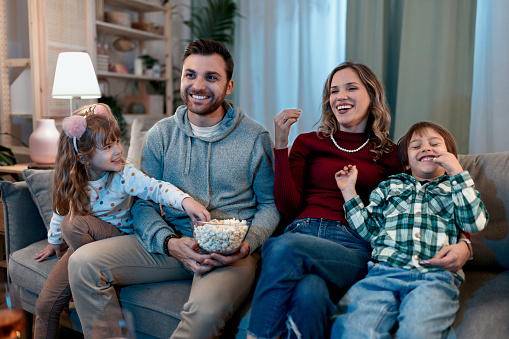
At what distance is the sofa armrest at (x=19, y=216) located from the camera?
1884 mm

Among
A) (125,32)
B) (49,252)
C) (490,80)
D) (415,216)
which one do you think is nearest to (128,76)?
(125,32)

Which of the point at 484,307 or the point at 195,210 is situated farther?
the point at 195,210

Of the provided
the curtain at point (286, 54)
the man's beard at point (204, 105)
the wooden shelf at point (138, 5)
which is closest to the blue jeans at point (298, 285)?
the man's beard at point (204, 105)

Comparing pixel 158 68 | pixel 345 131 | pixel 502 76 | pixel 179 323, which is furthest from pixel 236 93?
pixel 179 323

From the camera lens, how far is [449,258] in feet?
4.17

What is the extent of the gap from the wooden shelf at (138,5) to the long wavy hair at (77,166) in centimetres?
251

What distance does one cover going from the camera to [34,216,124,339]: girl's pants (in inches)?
61.6

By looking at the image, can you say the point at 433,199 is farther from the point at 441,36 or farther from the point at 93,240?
the point at 441,36

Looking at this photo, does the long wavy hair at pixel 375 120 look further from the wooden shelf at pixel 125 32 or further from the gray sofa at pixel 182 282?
the wooden shelf at pixel 125 32

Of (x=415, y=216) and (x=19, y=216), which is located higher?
(x=415, y=216)

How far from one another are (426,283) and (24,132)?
306cm

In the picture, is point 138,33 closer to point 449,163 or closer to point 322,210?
point 322,210

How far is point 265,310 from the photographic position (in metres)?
1.21

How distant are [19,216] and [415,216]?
1.58 meters
